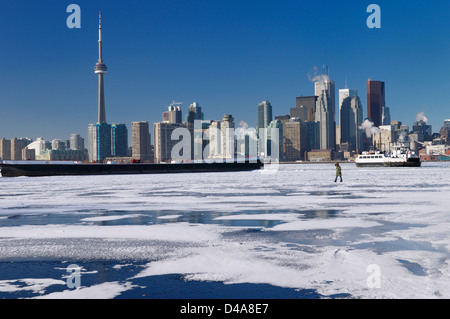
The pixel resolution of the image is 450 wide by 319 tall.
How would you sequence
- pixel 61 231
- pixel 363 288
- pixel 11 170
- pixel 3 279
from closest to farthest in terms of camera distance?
pixel 363 288
pixel 3 279
pixel 61 231
pixel 11 170

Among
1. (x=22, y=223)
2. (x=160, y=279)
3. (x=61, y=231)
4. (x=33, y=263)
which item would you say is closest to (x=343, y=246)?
(x=160, y=279)

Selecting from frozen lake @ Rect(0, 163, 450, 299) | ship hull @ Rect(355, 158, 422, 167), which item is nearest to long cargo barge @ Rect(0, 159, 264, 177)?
ship hull @ Rect(355, 158, 422, 167)


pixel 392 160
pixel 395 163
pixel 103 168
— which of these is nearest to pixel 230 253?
pixel 103 168

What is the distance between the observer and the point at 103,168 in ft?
278

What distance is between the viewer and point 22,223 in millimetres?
15570

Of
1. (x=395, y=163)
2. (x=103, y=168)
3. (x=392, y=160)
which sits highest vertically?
(x=392, y=160)

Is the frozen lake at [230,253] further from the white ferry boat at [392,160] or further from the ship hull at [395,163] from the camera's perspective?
the white ferry boat at [392,160]

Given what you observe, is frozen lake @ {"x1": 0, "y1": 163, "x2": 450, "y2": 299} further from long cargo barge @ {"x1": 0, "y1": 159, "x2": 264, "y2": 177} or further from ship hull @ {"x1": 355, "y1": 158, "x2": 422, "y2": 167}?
ship hull @ {"x1": 355, "y1": 158, "x2": 422, "y2": 167}

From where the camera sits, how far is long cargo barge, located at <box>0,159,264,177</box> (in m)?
73.9

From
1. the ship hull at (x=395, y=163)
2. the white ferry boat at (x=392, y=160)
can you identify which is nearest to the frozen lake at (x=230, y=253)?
the ship hull at (x=395, y=163)

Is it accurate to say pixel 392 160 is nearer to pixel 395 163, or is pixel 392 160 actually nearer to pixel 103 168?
pixel 395 163
